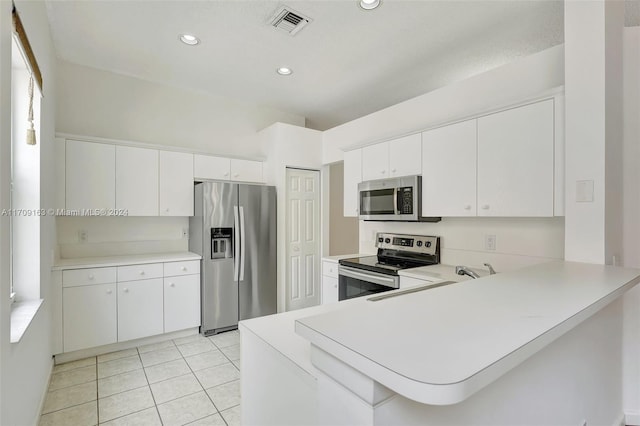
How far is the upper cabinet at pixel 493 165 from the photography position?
210cm

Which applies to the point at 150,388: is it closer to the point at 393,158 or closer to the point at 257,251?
the point at 257,251

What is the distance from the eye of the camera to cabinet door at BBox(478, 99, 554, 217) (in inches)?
81.8

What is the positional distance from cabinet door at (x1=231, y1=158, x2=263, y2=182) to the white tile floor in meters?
1.99

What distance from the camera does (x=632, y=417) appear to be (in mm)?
1957

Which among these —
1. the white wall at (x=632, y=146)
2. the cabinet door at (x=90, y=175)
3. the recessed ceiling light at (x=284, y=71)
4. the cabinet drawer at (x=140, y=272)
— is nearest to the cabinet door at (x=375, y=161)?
the recessed ceiling light at (x=284, y=71)

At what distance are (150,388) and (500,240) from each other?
3.07 metres

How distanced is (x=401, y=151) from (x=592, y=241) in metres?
1.66

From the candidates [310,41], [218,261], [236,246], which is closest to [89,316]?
[218,261]

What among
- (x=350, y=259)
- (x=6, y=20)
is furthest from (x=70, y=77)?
(x=350, y=259)

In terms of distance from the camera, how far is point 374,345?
0.68m

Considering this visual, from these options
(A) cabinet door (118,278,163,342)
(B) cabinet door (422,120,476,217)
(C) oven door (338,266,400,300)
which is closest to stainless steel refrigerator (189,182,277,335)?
(A) cabinet door (118,278,163,342)

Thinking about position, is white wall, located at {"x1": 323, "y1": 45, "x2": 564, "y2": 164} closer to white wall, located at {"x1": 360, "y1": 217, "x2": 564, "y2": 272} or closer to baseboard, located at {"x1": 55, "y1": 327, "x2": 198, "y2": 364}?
white wall, located at {"x1": 360, "y1": 217, "x2": 564, "y2": 272}

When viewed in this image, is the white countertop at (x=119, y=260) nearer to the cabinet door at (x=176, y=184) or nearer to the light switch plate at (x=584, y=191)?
the cabinet door at (x=176, y=184)

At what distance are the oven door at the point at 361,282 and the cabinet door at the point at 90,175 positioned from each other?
247 cm
